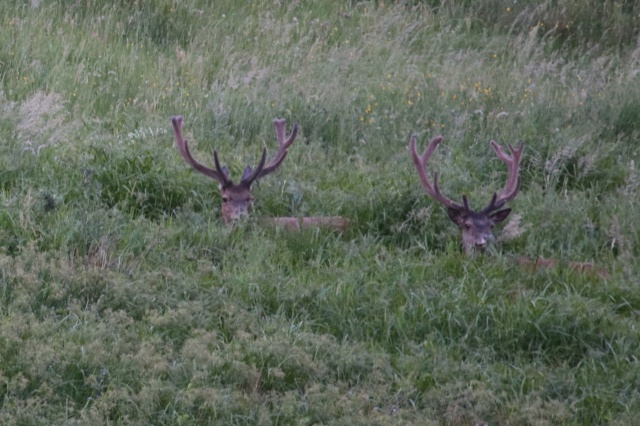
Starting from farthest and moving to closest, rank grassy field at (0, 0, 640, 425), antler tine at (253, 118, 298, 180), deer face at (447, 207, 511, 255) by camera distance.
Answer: antler tine at (253, 118, 298, 180) → deer face at (447, 207, 511, 255) → grassy field at (0, 0, 640, 425)

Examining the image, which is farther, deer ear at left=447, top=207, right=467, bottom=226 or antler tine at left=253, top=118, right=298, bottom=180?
antler tine at left=253, top=118, right=298, bottom=180

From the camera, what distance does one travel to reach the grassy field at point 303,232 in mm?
5469

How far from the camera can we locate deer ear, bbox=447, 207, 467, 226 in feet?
24.4

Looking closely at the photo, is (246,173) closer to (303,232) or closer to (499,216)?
(303,232)

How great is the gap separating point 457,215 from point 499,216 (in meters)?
0.29

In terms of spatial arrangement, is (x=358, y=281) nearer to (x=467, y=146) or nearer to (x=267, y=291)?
(x=267, y=291)

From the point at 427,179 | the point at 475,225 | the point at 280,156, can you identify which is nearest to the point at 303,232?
the point at 280,156

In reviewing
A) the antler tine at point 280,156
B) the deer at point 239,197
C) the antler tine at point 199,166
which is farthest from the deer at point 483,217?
the antler tine at point 199,166

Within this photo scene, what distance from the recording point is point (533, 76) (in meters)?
11.8

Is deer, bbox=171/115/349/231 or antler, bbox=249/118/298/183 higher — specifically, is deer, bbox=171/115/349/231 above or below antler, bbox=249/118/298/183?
below

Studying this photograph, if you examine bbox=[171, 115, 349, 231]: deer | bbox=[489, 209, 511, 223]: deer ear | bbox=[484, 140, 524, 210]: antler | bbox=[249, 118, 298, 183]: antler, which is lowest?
bbox=[171, 115, 349, 231]: deer

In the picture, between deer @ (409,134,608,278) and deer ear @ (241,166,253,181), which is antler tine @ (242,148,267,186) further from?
deer @ (409,134,608,278)

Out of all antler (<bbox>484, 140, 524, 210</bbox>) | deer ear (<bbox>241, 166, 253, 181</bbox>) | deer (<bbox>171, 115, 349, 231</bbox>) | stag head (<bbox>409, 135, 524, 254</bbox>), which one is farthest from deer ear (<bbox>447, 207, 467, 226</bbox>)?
deer ear (<bbox>241, 166, 253, 181</bbox>)

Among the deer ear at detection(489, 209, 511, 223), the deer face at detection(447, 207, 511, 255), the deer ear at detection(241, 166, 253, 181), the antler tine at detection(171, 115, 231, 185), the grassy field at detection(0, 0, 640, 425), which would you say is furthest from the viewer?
the deer ear at detection(241, 166, 253, 181)
